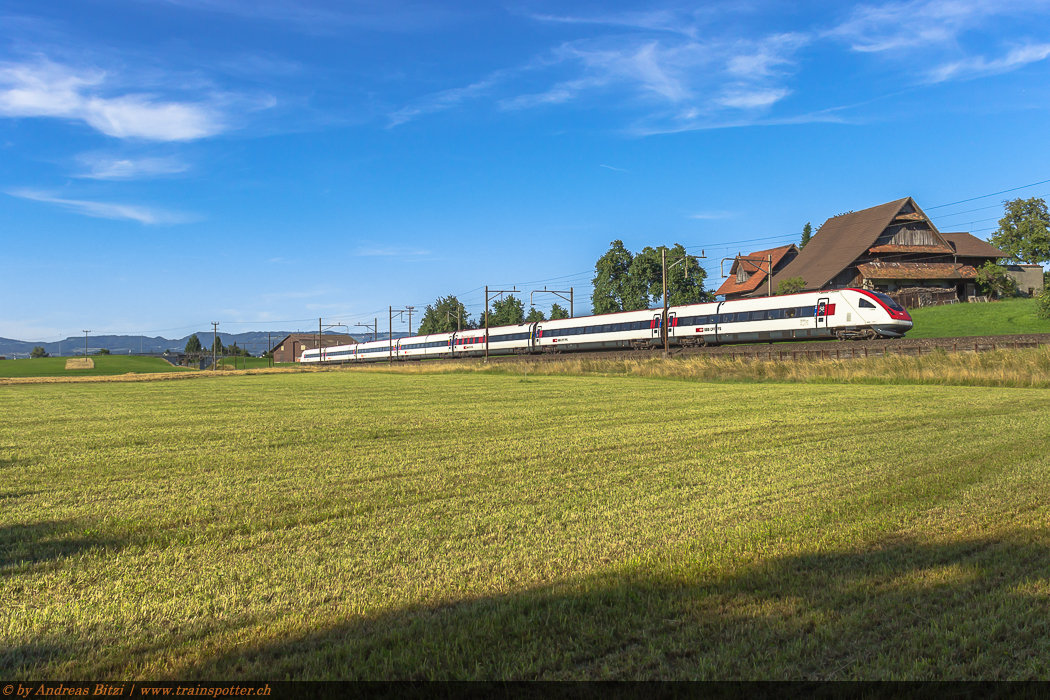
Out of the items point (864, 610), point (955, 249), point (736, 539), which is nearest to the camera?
point (864, 610)

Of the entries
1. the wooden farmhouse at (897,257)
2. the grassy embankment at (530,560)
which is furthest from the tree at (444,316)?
the grassy embankment at (530,560)

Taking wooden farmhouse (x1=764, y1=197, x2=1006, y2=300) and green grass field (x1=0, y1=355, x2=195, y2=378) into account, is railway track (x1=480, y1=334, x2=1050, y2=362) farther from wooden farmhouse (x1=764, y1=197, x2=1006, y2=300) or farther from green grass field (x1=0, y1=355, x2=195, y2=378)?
green grass field (x1=0, y1=355, x2=195, y2=378)

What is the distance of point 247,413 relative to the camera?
16.1m

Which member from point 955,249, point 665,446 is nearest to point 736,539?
point 665,446

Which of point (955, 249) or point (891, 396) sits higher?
point (955, 249)

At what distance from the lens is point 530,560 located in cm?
450

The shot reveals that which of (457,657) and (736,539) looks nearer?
(457,657)

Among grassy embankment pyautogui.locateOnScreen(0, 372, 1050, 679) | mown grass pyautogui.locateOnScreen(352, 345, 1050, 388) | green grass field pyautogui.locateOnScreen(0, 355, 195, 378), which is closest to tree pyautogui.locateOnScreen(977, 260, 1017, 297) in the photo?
mown grass pyautogui.locateOnScreen(352, 345, 1050, 388)

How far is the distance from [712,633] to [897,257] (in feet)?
216

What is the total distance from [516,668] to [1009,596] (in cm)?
276

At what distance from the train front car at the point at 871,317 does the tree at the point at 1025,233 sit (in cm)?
3456

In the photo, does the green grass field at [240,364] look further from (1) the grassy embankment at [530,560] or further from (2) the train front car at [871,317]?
(1) the grassy embankment at [530,560]

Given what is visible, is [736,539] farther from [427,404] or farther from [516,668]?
[427,404]

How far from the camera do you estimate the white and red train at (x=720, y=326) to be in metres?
36.9
